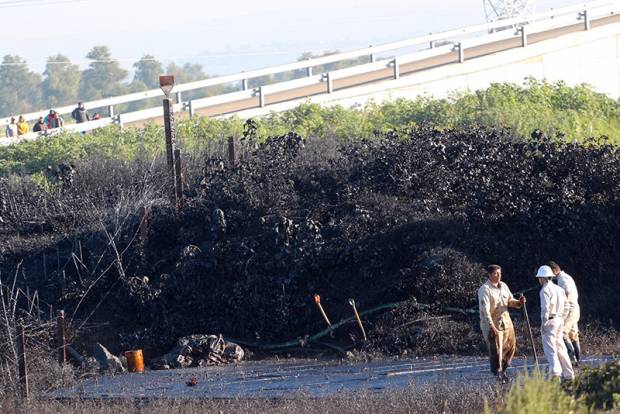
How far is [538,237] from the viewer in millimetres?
18594

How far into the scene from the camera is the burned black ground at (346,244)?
18.1 m

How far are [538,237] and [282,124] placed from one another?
40.1 feet

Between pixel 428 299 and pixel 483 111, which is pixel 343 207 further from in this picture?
pixel 483 111

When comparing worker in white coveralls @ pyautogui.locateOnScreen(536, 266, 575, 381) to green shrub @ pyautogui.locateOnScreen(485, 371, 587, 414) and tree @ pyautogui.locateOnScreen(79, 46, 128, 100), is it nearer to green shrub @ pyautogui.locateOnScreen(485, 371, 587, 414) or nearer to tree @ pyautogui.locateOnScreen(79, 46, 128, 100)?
green shrub @ pyautogui.locateOnScreen(485, 371, 587, 414)

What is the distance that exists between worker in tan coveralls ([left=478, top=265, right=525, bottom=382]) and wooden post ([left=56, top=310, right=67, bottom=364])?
6.45m

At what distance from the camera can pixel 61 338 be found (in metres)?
17.7

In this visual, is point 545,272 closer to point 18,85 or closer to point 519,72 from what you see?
Result: point 519,72

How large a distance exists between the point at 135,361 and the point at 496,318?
5952 mm

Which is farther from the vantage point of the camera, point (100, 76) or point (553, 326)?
point (100, 76)

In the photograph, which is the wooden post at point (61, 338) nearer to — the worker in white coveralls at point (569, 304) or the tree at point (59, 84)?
the worker in white coveralls at point (569, 304)

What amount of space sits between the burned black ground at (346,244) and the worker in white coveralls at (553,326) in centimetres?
302

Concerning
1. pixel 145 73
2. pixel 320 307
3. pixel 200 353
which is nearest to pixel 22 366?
pixel 200 353

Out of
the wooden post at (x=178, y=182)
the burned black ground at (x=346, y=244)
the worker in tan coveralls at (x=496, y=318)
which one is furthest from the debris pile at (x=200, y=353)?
the worker in tan coveralls at (x=496, y=318)

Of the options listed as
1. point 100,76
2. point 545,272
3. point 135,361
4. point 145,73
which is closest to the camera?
point 545,272
